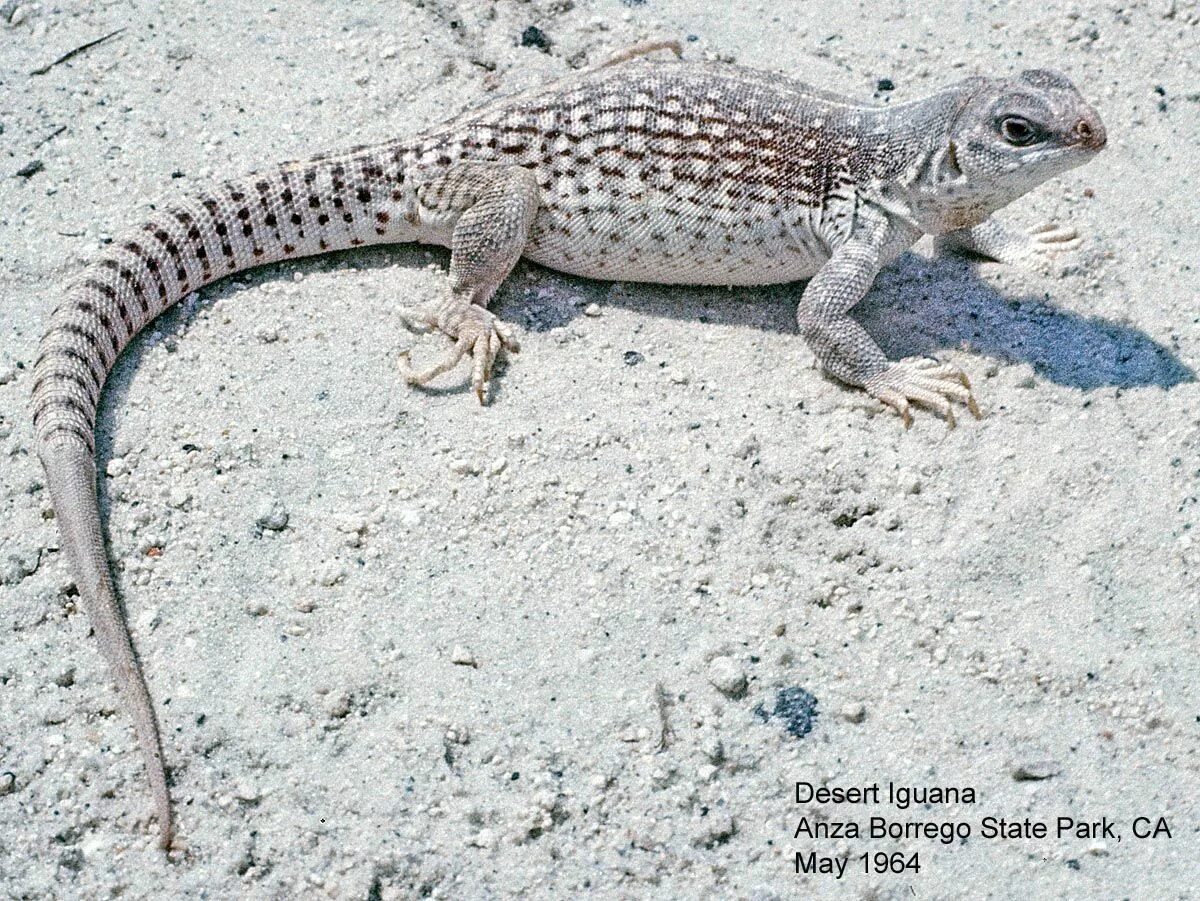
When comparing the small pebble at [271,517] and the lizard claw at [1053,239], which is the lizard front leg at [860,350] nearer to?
the lizard claw at [1053,239]

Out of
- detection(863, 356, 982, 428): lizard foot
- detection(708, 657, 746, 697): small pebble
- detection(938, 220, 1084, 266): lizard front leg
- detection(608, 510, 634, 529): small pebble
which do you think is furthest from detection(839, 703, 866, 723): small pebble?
detection(938, 220, 1084, 266): lizard front leg

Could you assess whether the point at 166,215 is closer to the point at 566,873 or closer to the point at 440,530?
the point at 440,530

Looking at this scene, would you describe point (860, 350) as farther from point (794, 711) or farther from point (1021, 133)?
point (794, 711)

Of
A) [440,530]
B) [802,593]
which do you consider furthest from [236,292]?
[802,593]

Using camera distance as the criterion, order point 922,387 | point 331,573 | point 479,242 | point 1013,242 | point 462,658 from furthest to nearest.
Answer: point 1013,242 < point 479,242 < point 922,387 < point 331,573 < point 462,658

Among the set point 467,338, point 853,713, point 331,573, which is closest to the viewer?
point 853,713

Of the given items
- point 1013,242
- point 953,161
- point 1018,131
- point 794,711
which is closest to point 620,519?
point 794,711

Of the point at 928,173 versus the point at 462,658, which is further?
the point at 928,173

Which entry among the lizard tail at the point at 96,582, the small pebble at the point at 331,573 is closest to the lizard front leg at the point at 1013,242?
the small pebble at the point at 331,573
